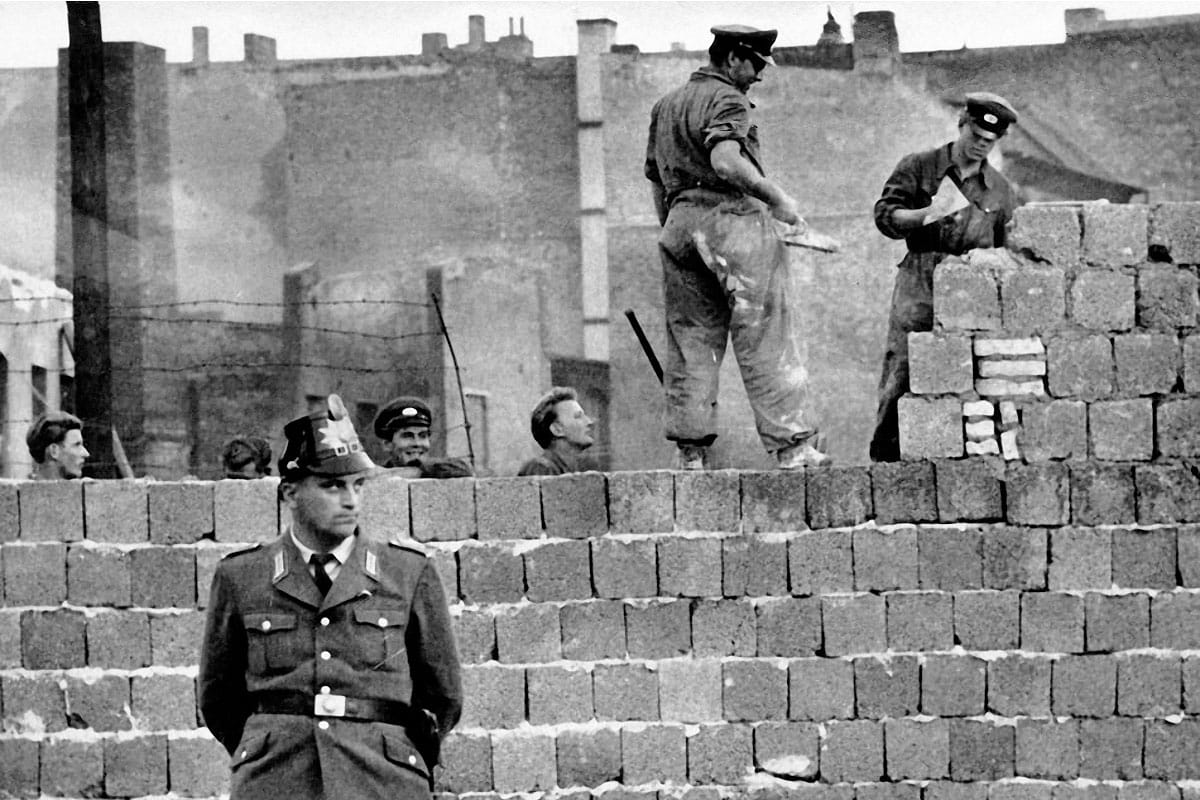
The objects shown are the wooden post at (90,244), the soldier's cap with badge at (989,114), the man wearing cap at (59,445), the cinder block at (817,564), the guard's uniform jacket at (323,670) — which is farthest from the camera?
the wooden post at (90,244)

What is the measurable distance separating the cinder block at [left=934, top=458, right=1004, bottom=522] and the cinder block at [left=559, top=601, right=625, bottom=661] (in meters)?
1.61

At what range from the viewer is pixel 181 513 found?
1091 cm

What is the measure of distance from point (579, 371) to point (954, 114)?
24.5ft

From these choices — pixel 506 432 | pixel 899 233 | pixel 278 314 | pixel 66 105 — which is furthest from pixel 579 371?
pixel 899 233

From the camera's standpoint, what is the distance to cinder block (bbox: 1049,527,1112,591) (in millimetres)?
10867

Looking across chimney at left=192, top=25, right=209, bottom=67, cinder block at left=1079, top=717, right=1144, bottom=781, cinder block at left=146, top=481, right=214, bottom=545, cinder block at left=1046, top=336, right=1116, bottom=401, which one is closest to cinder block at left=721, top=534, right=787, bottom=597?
cinder block at left=1046, top=336, right=1116, bottom=401

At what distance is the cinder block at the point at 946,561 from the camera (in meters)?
10.8

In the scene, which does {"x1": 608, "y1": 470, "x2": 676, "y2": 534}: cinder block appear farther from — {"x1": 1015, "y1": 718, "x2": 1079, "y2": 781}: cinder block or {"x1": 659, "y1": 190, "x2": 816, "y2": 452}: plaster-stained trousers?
{"x1": 1015, "y1": 718, "x2": 1079, "y2": 781}: cinder block

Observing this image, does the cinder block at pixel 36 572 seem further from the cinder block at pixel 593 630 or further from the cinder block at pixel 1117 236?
the cinder block at pixel 1117 236

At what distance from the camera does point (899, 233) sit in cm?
1178

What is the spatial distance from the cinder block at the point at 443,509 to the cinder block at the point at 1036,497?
255 cm

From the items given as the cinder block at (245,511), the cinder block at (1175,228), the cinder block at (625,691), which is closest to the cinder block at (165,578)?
the cinder block at (245,511)

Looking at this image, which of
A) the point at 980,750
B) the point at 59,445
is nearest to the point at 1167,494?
the point at 980,750

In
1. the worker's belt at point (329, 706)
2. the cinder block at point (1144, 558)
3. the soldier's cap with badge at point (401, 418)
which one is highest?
the soldier's cap with badge at point (401, 418)
